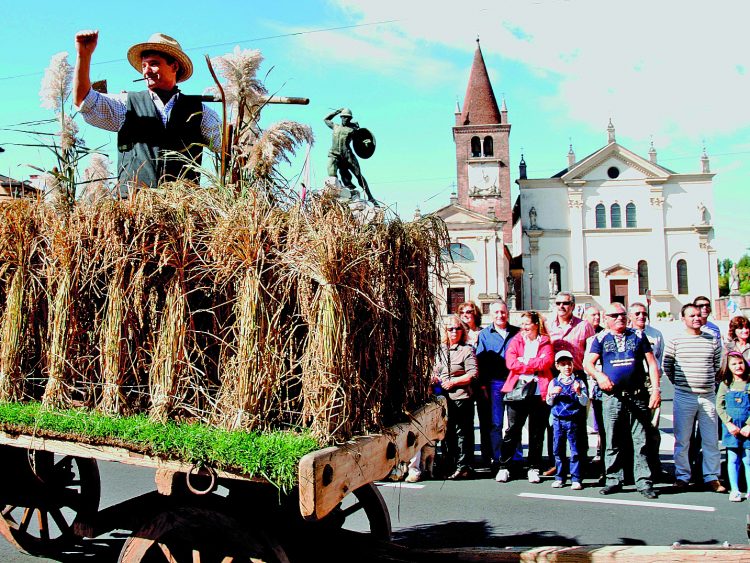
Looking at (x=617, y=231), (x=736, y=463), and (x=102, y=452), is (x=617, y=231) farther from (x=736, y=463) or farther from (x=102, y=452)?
(x=102, y=452)

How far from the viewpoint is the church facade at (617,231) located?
51.1 m

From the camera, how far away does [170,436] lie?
104 inches

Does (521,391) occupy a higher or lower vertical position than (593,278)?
lower

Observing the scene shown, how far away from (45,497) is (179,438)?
1.93 m

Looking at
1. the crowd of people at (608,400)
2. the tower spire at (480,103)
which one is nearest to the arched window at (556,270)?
the tower spire at (480,103)

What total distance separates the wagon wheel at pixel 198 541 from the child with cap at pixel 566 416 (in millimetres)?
4447

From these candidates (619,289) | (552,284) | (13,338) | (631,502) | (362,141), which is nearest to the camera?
(13,338)

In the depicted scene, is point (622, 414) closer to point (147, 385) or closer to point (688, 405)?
point (688, 405)

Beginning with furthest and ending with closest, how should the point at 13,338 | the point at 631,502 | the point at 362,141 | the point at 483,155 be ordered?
the point at 483,155 < the point at 362,141 < the point at 631,502 < the point at 13,338

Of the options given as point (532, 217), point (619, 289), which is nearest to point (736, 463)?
point (619, 289)

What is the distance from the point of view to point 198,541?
281 cm

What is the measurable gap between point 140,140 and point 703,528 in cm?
515

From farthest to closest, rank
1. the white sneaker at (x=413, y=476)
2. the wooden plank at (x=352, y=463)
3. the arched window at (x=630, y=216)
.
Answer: the arched window at (x=630, y=216)
the white sneaker at (x=413, y=476)
the wooden plank at (x=352, y=463)

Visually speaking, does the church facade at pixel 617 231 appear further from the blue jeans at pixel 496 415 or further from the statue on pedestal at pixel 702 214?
the blue jeans at pixel 496 415
